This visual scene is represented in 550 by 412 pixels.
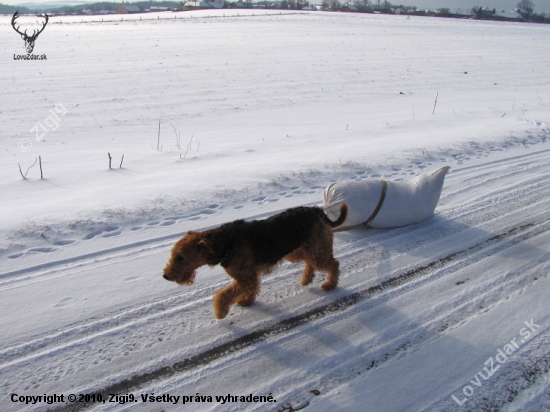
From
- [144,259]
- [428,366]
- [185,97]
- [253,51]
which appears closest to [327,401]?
[428,366]

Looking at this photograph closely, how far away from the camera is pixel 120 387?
127 inches

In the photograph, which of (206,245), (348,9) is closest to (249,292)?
(206,245)

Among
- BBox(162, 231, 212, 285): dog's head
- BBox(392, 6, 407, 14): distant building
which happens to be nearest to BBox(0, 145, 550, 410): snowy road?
BBox(162, 231, 212, 285): dog's head

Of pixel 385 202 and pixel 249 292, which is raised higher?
pixel 385 202

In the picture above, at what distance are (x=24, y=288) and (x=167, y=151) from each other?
230 inches

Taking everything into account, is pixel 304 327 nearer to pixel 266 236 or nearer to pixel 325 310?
pixel 325 310

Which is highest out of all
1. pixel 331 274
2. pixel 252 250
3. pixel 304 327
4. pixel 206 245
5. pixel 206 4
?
pixel 206 4

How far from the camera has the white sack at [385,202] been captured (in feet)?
18.7

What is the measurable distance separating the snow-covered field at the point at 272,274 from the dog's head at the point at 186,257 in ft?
2.07

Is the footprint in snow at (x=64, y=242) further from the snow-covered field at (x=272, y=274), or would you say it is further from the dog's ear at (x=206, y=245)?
the dog's ear at (x=206, y=245)

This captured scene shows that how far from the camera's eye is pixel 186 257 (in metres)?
3.52

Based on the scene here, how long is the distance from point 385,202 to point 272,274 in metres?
1.98

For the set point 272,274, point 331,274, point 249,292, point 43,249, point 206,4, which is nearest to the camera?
point 249,292

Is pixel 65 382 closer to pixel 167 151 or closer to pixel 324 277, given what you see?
pixel 324 277
